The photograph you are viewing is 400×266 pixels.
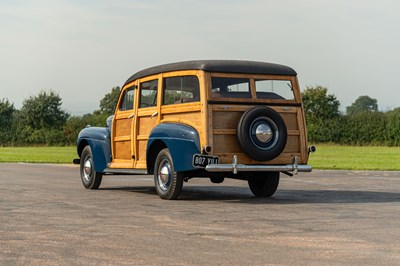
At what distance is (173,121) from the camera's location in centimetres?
1240

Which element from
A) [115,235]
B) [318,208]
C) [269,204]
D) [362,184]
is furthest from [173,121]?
[362,184]

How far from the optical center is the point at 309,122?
61375mm

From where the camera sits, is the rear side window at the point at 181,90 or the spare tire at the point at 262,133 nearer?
the spare tire at the point at 262,133

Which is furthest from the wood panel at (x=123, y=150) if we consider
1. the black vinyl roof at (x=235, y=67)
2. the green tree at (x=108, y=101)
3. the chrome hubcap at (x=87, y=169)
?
the green tree at (x=108, y=101)

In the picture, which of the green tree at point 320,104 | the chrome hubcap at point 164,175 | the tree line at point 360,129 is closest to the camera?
the chrome hubcap at point 164,175

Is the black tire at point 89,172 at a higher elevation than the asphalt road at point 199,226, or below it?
higher

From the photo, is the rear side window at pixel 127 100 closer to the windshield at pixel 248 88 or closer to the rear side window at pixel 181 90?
the rear side window at pixel 181 90

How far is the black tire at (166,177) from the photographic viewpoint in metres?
12.0

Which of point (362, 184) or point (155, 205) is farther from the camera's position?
Result: point (362, 184)

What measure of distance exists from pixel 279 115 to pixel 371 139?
44.3m

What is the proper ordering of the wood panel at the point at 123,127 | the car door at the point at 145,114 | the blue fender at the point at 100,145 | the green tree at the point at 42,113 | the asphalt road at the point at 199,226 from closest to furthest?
the asphalt road at the point at 199,226 < the car door at the point at 145,114 < the wood panel at the point at 123,127 < the blue fender at the point at 100,145 < the green tree at the point at 42,113

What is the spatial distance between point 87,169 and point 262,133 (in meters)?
4.65

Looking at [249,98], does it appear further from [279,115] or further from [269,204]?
[269,204]

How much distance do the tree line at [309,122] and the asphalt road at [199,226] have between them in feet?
133
